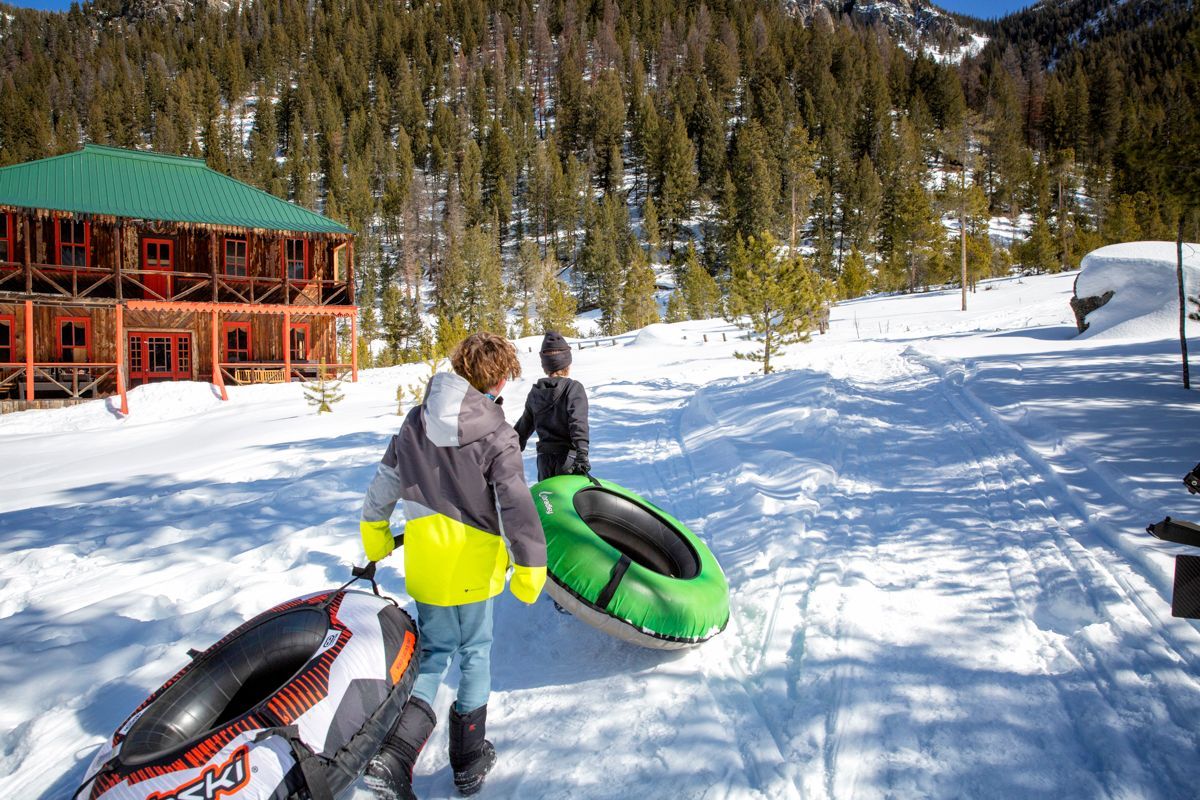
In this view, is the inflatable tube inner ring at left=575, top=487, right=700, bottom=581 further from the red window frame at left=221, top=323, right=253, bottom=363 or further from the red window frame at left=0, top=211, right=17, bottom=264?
the red window frame at left=0, top=211, right=17, bottom=264

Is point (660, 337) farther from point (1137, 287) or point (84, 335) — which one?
point (84, 335)

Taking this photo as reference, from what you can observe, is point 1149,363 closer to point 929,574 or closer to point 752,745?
point 929,574

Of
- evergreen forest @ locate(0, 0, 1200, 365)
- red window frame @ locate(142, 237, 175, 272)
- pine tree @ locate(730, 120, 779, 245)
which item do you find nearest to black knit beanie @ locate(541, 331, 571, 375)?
red window frame @ locate(142, 237, 175, 272)

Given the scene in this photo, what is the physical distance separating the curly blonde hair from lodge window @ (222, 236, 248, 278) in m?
20.3

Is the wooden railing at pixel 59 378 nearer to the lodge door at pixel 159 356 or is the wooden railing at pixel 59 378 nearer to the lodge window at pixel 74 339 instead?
the lodge window at pixel 74 339

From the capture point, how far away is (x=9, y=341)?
1711 cm

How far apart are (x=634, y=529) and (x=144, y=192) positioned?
69.4 ft

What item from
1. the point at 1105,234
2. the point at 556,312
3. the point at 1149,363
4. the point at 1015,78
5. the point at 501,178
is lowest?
the point at 1149,363

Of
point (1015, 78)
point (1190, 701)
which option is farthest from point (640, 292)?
point (1015, 78)

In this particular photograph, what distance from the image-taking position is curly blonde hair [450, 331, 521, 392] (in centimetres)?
244

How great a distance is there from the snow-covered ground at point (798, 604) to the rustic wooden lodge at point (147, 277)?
33.4 feet

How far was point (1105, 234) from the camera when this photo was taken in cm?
3875

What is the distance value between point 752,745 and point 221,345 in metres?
22.2

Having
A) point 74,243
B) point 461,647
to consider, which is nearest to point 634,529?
point 461,647
